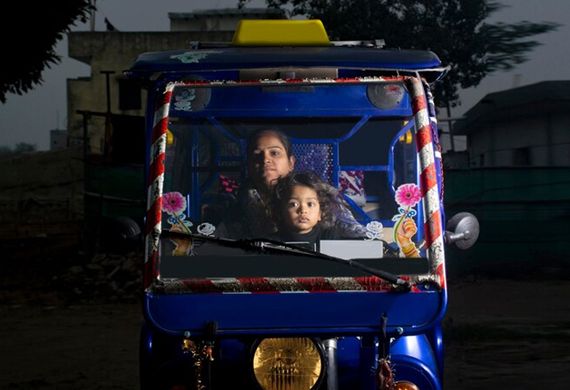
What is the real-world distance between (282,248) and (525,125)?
18.9 m

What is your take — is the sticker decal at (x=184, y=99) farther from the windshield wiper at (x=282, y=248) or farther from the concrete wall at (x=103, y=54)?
the concrete wall at (x=103, y=54)

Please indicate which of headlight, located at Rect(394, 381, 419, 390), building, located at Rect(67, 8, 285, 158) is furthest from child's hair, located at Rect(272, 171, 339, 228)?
building, located at Rect(67, 8, 285, 158)

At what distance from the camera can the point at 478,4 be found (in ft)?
78.5

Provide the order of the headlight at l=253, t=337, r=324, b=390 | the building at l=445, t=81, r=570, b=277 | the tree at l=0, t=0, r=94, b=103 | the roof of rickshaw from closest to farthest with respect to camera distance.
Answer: the headlight at l=253, t=337, r=324, b=390
the roof of rickshaw
the building at l=445, t=81, r=570, b=277
the tree at l=0, t=0, r=94, b=103

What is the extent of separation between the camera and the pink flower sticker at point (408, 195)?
5.27 m

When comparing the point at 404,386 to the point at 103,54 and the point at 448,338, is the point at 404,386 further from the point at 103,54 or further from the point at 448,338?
the point at 103,54

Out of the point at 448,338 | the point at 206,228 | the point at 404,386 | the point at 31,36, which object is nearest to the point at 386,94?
the point at 206,228

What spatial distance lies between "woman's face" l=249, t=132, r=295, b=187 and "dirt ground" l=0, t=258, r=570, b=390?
4.57 meters

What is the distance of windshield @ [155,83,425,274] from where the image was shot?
5176mm

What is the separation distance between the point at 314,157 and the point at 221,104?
0.47m

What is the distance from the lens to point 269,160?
526 cm

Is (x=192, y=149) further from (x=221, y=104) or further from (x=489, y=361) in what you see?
(x=489, y=361)

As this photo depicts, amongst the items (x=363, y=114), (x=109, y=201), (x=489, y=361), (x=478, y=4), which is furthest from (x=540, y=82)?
(x=363, y=114)

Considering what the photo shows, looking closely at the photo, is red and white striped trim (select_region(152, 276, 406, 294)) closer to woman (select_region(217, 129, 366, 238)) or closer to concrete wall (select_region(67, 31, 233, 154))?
woman (select_region(217, 129, 366, 238))
